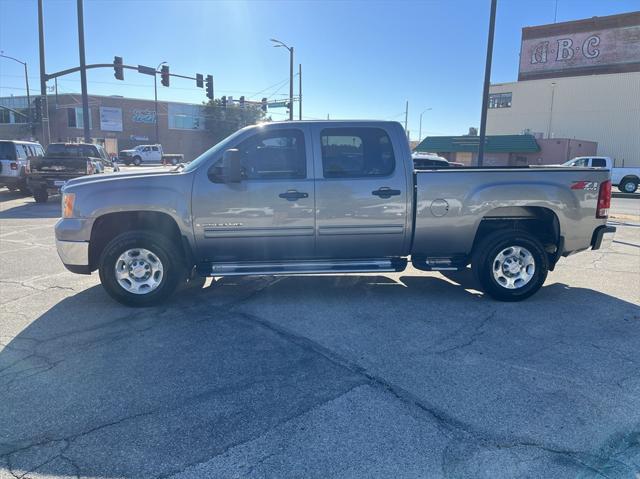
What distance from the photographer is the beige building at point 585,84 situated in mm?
41438

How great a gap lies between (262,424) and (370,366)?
116 cm

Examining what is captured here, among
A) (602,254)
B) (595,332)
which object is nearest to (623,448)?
(595,332)

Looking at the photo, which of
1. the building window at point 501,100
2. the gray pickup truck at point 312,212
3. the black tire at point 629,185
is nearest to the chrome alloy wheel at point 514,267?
the gray pickup truck at point 312,212

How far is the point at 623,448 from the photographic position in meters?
2.78

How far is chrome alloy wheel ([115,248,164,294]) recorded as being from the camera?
523 cm

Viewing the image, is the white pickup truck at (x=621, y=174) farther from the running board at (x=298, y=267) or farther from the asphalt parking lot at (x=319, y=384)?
the running board at (x=298, y=267)

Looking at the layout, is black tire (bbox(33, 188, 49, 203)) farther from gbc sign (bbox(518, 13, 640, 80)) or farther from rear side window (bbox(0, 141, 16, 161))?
gbc sign (bbox(518, 13, 640, 80))

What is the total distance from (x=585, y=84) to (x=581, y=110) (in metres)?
2.43

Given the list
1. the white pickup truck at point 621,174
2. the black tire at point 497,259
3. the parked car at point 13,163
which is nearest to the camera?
the black tire at point 497,259

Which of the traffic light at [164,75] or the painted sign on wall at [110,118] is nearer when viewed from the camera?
the traffic light at [164,75]

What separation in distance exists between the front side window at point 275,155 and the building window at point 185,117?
2512 inches

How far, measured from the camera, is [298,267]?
5316 mm

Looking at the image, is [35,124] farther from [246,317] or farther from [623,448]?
[623,448]

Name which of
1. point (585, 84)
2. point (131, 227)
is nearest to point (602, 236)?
point (131, 227)
